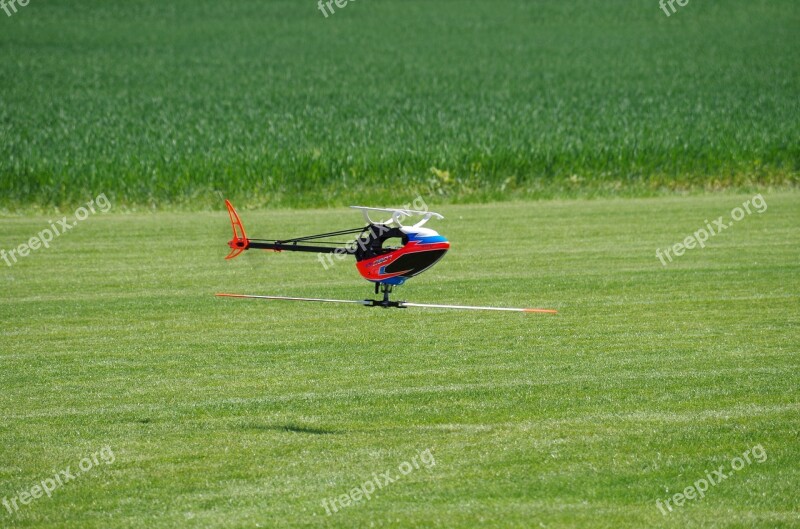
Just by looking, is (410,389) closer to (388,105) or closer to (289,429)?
(289,429)

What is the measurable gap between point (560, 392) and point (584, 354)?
196cm

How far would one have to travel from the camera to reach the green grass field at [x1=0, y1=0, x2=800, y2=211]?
31.5 metres

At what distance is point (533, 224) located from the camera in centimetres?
2661

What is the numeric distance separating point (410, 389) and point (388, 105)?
30311 millimetres

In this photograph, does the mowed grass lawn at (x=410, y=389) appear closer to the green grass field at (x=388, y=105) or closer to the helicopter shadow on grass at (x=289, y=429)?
the helicopter shadow on grass at (x=289, y=429)

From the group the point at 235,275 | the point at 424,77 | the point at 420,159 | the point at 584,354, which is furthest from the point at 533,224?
the point at 424,77

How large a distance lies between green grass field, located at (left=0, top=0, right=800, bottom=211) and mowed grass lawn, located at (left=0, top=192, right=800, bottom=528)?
323 inches

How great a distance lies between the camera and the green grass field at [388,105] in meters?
31.5

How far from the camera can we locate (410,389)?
42.5ft

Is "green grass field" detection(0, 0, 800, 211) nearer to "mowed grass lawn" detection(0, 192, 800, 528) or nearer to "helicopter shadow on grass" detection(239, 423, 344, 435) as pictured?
"mowed grass lawn" detection(0, 192, 800, 528)

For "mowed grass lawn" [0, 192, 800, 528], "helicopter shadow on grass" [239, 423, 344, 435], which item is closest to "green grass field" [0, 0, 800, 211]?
"mowed grass lawn" [0, 192, 800, 528]

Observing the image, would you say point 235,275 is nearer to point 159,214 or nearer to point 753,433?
point 159,214

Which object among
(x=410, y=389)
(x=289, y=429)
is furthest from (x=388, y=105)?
(x=289, y=429)

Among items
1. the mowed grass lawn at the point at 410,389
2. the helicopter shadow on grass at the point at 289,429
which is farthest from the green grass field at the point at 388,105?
the helicopter shadow on grass at the point at 289,429
